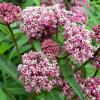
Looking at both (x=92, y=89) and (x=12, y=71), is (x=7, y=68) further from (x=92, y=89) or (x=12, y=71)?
(x=92, y=89)

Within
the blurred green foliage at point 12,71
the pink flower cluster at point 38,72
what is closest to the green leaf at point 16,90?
the blurred green foliage at point 12,71

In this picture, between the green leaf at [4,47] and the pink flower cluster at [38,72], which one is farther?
the green leaf at [4,47]

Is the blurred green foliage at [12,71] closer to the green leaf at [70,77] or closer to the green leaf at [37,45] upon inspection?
the green leaf at [37,45]

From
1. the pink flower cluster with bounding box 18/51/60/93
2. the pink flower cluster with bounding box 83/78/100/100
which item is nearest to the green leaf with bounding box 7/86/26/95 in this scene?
the pink flower cluster with bounding box 18/51/60/93

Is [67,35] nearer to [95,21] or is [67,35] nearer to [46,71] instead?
[46,71]

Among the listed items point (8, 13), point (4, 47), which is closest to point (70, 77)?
point (8, 13)

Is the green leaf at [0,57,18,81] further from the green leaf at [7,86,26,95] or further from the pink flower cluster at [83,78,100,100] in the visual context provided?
the pink flower cluster at [83,78,100,100]
